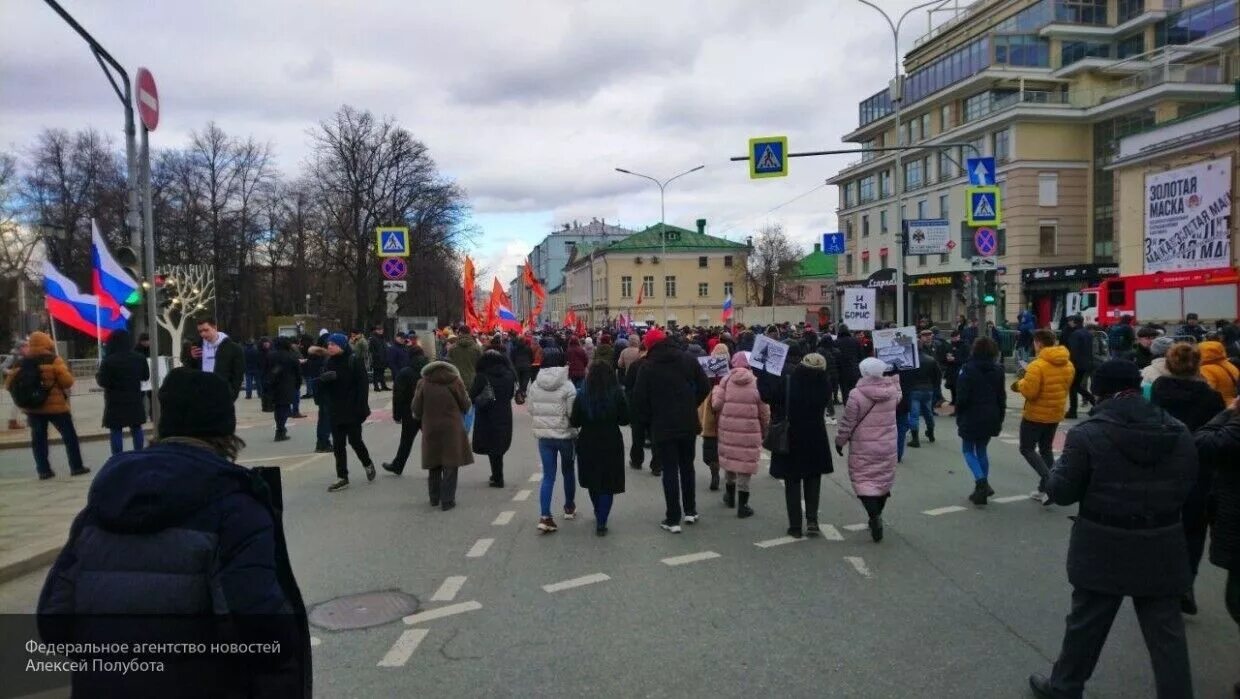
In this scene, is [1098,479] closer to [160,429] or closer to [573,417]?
[160,429]

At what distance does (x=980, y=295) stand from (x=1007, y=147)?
104 ft

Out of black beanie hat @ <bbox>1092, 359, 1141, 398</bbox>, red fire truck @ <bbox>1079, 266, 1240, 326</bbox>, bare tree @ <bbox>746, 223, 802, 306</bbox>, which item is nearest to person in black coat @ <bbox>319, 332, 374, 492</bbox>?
black beanie hat @ <bbox>1092, 359, 1141, 398</bbox>

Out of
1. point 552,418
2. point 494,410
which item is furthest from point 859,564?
point 494,410

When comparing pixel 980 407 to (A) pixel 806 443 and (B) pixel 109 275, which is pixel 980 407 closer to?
(A) pixel 806 443

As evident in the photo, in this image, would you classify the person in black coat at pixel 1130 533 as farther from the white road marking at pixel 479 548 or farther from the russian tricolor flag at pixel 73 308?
the russian tricolor flag at pixel 73 308

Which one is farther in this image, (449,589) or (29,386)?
(29,386)

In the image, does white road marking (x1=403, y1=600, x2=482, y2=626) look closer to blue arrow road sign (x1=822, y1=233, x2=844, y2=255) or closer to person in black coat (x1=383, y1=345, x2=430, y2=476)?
person in black coat (x1=383, y1=345, x2=430, y2=476)

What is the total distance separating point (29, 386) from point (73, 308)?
377 inches

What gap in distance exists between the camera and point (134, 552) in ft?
7.63

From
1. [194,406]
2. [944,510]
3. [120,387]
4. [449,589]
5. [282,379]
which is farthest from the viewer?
[282,379]

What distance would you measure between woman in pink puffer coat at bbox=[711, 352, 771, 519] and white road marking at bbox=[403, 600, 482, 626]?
3486mm

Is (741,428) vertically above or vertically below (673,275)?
Result: below

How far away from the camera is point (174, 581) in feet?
7.64

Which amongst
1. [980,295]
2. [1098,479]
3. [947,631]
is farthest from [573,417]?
[980,295]
